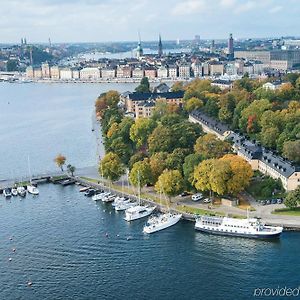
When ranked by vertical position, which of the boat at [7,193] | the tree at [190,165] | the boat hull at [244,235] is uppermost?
the tree at [190,165]

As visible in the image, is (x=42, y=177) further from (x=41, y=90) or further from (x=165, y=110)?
(x=41, y=90)

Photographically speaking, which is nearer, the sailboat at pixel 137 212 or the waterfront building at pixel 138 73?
the sailboat at pixel 137 212

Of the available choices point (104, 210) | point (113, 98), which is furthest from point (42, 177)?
point (113, 98)

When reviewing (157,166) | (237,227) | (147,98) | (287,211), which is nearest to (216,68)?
(147,98)

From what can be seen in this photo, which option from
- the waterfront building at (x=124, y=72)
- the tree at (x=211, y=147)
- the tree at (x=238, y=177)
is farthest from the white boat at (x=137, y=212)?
the waterfront building at (x=124, y=72)

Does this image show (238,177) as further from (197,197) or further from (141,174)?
(141,174)

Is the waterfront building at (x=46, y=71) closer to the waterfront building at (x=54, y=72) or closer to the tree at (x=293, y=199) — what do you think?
the waterfront building at (x=54, y=72)
